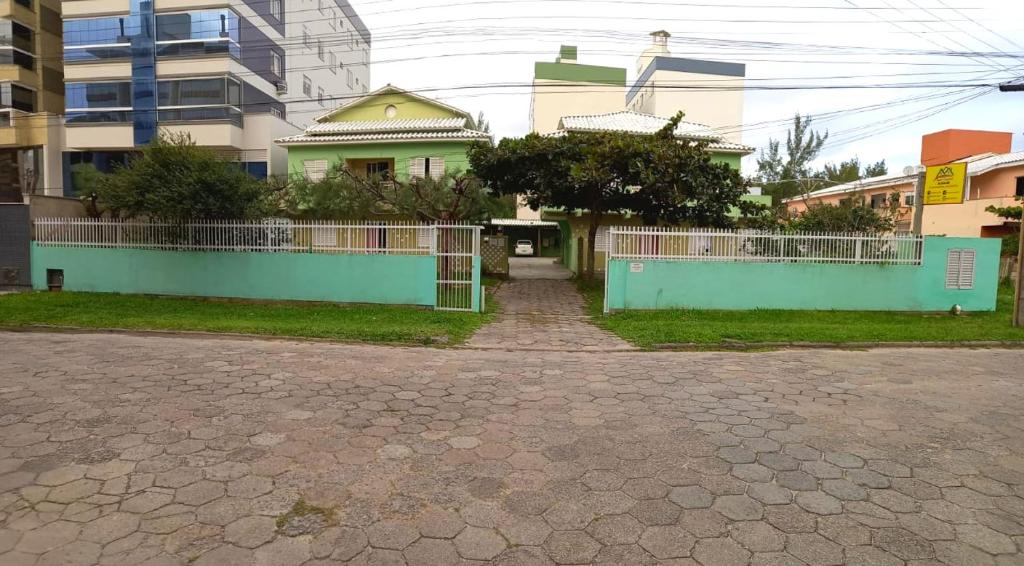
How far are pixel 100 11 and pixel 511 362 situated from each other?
2925cm

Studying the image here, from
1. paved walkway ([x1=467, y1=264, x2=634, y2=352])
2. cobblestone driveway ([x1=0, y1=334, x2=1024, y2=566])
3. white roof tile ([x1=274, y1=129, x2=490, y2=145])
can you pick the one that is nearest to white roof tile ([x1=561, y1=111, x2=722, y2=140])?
white roof tile ([x1=274, y1=129, x2=490, y2=145])

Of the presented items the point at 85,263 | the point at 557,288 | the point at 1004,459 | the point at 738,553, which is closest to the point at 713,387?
the point at 1004,459

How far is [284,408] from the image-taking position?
16.5ft

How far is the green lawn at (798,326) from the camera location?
9084 mm

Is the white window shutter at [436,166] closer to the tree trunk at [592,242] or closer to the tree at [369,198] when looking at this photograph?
the tree at [369,198]

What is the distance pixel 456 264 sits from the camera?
11570 millimetres

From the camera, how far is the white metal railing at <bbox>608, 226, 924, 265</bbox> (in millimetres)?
11766

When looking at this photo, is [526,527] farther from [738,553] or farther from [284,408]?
[284,408]

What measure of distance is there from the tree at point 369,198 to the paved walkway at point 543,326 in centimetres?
322

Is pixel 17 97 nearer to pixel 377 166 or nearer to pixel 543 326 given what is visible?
pixel 377 166

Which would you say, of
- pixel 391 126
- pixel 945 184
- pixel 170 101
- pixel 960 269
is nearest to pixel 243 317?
pixel 391 126

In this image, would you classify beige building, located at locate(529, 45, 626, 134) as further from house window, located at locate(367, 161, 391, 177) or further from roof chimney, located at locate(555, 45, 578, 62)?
house window, located at locate(367, 161, 391, 177)


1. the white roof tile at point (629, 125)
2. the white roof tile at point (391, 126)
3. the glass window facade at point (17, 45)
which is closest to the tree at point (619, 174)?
the white roof tile at point (629, 125)

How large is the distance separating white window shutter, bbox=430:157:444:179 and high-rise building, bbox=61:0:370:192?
847 centimetres
